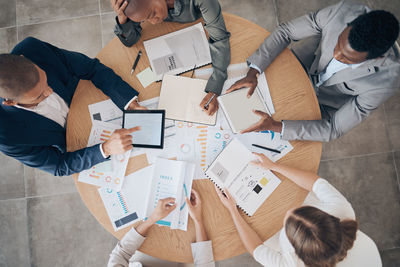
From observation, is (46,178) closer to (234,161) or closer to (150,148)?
(150,148)

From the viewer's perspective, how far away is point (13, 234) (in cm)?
220

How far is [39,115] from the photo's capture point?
1.35 m

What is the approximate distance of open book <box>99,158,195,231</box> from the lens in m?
1.37

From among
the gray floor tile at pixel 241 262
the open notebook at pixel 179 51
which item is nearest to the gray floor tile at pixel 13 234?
the gray floor tile at pixel 241 262

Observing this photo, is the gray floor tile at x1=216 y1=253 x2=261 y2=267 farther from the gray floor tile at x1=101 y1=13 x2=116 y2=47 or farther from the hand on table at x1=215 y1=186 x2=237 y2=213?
the gray floor tile at x1=101 y1=13 x2=116 y2=47

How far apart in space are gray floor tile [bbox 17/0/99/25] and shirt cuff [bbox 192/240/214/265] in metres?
2.12

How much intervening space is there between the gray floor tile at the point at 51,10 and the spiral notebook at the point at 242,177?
1.85 metres

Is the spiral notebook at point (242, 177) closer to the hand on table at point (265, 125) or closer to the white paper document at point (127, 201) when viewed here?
the hand on table at point (265, 125)

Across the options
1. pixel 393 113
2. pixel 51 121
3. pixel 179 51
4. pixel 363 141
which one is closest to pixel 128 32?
pixel 179 51

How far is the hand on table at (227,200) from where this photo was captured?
4.35 ft

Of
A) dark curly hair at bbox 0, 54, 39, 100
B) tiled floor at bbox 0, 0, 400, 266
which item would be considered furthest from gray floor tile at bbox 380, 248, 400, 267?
dark curly hair at bbox 0, 54, 39, 100

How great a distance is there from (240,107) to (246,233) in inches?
25.6

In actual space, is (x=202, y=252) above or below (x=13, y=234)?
above

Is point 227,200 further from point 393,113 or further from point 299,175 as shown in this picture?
point 393,113
